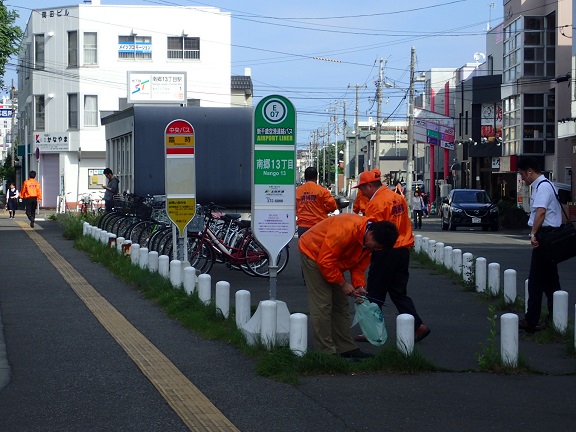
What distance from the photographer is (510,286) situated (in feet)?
42.4

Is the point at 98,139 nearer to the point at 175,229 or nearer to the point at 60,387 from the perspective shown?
the point at 175,229

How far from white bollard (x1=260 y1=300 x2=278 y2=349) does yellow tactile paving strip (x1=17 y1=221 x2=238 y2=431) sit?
94 cm

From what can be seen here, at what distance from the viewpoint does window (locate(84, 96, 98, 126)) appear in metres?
56.2

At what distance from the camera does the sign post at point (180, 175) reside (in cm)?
1524

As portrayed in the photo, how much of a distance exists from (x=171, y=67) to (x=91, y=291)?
44.3 metres

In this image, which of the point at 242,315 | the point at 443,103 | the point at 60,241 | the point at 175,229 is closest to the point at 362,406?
the point at 242,315

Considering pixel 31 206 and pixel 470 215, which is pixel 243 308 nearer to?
pixel 31 206

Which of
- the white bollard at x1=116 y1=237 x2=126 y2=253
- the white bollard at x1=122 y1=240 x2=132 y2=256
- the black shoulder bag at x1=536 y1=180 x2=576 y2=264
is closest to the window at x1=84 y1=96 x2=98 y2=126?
the white bollard at x1=116 y1=237 x2=126 y2=253

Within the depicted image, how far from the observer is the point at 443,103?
80625 mm

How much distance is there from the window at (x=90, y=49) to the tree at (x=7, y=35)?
26.5 metres

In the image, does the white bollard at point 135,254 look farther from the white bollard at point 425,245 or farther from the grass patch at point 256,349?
the white bollard at point 425,245

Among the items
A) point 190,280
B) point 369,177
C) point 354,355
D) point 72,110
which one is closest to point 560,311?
point 369,177

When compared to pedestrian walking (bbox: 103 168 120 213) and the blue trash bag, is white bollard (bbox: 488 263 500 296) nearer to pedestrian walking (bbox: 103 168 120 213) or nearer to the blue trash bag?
the blue trash bag

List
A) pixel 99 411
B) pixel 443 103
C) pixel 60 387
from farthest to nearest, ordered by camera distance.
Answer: pixel 443 103 < pixel 60 387 < pixel 99 411
